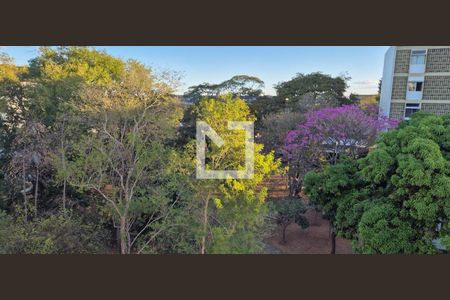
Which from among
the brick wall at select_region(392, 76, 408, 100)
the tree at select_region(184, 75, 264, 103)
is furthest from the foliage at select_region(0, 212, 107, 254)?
the brick wall at select_region(392, 76, 408, 100)

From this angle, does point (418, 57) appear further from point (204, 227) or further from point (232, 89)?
point (204, 227)

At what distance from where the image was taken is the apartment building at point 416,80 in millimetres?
10477

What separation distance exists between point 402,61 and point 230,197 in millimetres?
8707

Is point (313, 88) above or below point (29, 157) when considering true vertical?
above

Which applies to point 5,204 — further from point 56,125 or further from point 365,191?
point 365,191

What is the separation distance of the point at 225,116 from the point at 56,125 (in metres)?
4.42

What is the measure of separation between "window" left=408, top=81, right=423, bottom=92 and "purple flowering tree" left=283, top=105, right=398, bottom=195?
2.07 metres

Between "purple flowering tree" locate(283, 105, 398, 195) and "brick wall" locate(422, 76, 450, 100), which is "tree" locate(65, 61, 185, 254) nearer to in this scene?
"purple flowering tree" locate(283, 105, 398, 195)

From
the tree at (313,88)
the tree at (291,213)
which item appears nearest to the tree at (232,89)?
the tree at (313,88)

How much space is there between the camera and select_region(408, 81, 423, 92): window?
10891 millimetres

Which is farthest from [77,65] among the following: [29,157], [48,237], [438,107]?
[438,107]

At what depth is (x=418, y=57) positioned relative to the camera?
1077 cm

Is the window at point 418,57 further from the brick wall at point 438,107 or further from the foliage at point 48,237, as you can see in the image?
the foliage at point 48,237

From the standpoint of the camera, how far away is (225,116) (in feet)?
20.7
